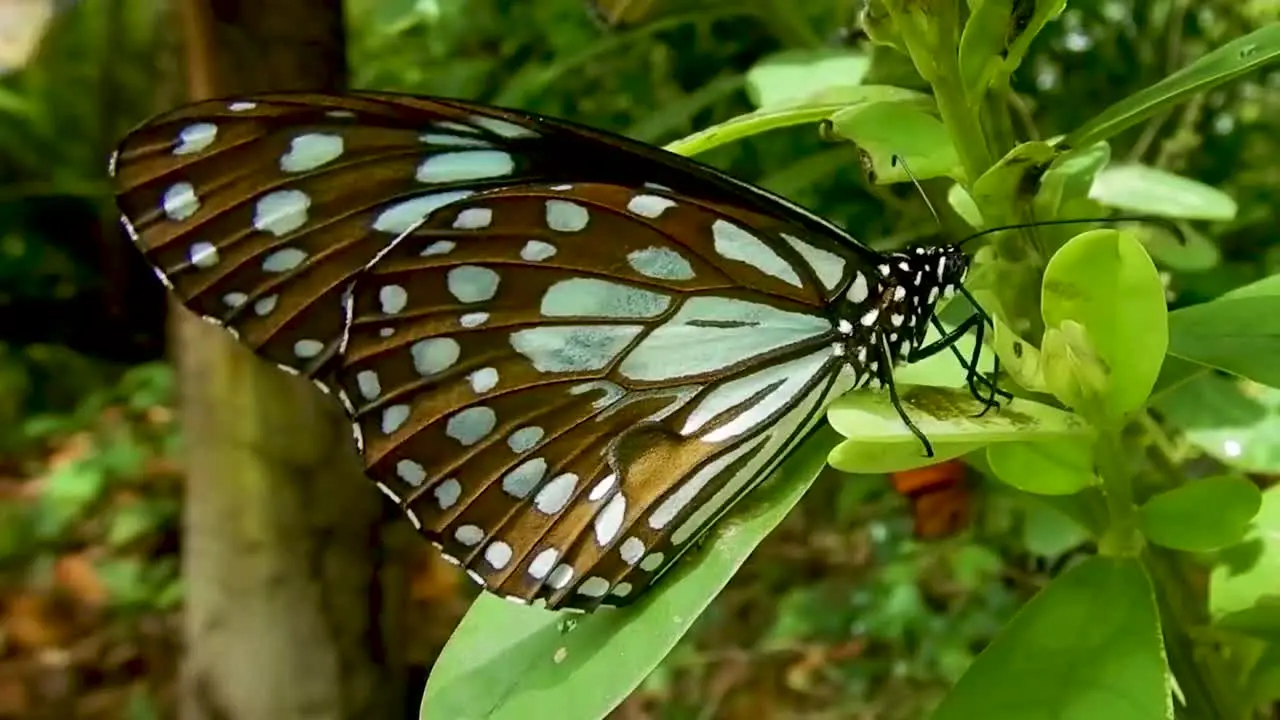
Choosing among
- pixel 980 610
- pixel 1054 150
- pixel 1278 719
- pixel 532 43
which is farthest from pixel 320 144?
pixel 1278 719

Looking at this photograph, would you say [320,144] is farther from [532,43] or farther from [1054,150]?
[532,43]

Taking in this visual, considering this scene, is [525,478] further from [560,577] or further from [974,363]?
[974,363]

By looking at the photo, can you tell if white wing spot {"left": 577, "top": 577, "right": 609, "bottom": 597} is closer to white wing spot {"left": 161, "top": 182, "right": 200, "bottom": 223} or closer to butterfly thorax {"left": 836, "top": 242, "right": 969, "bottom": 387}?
butterfly thorax {"left": 836, "top": 242, "right": 969, "bottom": 387}

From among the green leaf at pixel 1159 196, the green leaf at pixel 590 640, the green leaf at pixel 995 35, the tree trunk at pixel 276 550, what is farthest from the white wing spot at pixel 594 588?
the tree trunk at pixel 276 550

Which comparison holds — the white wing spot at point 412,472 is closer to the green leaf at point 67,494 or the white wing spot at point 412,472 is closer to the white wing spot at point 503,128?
the white wing spot at point 503,128

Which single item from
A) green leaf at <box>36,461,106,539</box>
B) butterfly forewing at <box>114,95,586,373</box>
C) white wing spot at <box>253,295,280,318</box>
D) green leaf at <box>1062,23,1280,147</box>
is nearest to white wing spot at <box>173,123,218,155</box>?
butterfly forewing at <box>114,95,586,373</box>

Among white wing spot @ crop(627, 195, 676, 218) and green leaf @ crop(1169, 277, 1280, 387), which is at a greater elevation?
white wing spot @ crop(627, 195, 676, 218)
